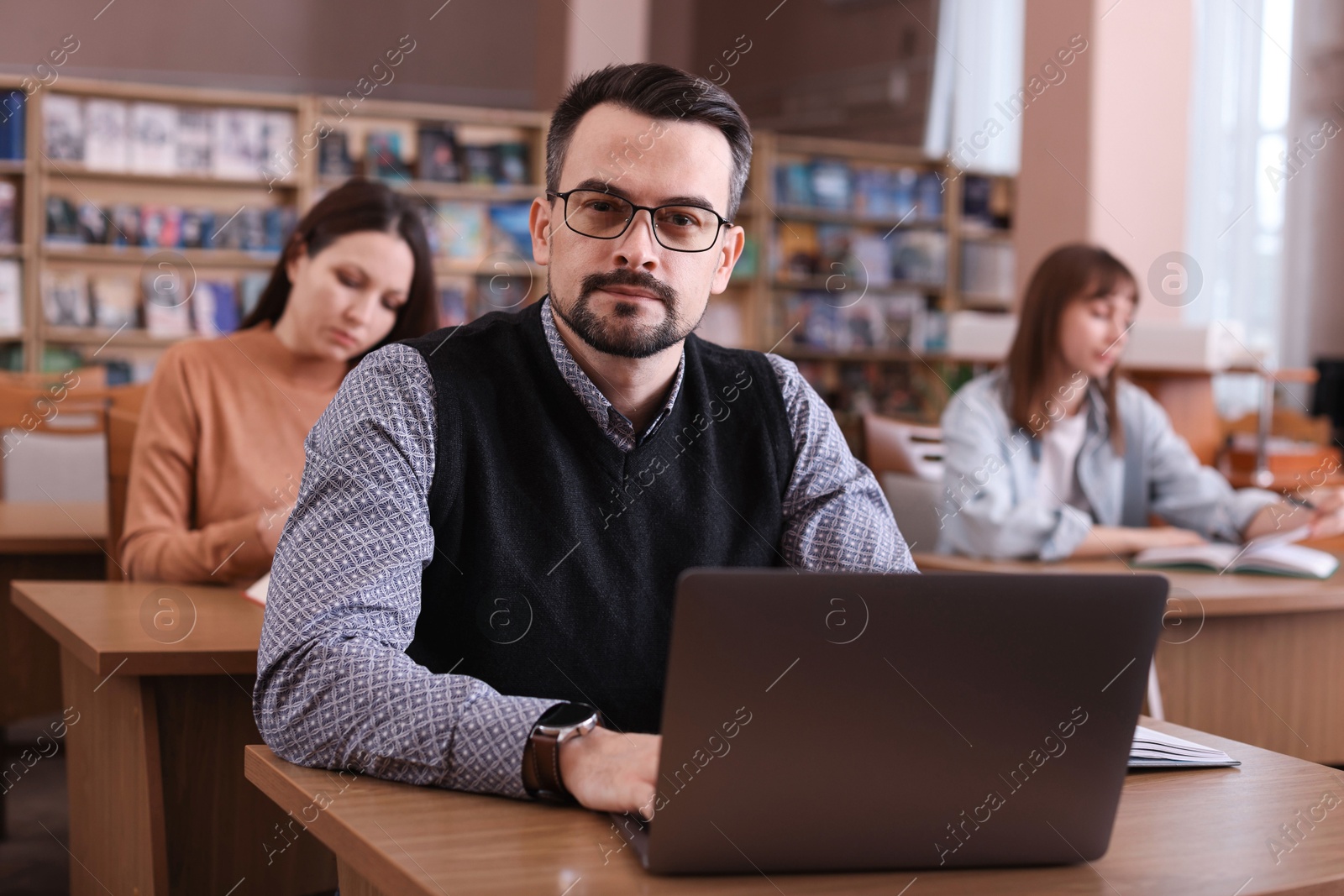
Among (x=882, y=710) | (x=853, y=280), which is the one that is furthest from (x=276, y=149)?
(x=882, y=710)

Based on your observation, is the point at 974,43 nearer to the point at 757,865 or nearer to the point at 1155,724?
the point at 1155,724

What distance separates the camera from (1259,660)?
217cm

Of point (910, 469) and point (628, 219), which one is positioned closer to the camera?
point (628, 219)

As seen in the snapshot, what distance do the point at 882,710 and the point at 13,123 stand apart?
5.48 metres

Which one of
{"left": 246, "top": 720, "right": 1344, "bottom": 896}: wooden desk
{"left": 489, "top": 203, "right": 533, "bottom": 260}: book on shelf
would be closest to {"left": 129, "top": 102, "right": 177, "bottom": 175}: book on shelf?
{"left": 489, "top": 203, "right": 533, "bottom": 260}: book on shelf

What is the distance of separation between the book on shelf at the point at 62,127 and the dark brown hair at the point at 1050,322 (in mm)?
4237

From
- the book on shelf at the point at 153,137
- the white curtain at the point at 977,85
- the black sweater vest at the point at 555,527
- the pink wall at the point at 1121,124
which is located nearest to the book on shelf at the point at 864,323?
Result: the white curtain at the point at 977,85

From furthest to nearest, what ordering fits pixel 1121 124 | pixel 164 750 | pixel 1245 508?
pixel 1121 124 < pixel 1245 508 < pixel 164 750

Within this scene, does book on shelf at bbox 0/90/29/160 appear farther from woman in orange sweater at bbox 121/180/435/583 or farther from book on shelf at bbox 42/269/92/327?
woman in orange sweater at bbox 121/180/435/583

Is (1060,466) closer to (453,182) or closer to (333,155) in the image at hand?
(453,182)

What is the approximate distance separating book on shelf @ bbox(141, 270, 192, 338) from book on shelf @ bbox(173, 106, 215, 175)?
48 centimetres

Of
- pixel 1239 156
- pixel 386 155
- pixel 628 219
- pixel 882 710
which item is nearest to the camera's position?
pixel 882 710

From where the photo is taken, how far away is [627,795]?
936mm

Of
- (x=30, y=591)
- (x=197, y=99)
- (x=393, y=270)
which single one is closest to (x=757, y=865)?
(x=30, y=591)
